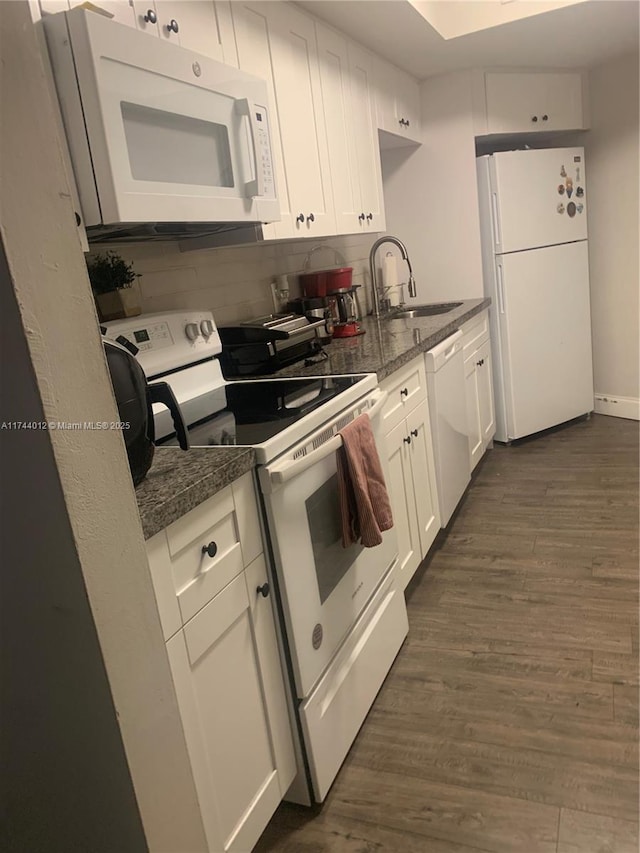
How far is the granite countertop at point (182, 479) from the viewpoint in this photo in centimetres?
105

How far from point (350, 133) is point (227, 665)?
232cm

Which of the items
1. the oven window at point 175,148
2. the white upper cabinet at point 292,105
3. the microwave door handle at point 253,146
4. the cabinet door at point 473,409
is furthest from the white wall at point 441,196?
the oven window at point 175,148

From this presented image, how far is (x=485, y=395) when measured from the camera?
3615mm

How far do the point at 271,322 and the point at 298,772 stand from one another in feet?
4.76

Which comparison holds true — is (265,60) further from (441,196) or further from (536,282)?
(536,282)

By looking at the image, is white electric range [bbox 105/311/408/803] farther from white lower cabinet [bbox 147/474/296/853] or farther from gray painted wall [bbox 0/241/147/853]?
gray painted wall [bbox 0/241/147/853]

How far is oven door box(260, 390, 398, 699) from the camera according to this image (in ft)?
4.56

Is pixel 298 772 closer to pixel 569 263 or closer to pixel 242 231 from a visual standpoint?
pixel 242 231

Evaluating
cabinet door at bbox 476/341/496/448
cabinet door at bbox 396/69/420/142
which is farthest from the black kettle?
cabinet door at bbox 396/69/420/142

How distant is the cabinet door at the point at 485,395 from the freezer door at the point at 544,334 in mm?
173

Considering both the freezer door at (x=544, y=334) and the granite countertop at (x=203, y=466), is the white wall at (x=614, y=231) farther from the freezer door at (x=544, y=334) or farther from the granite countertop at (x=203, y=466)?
the granite countertop at (x=203, y=466)

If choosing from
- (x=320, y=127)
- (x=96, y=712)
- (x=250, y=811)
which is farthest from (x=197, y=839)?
(x=320, y=127)

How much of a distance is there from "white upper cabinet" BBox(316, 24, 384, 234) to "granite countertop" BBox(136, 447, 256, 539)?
1.62 m

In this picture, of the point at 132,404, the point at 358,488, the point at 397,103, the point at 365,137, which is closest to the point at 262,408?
the point at 358,488
